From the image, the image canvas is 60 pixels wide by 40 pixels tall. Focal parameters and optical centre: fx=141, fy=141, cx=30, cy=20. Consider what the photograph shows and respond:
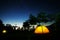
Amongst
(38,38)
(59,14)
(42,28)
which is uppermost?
(59,14)

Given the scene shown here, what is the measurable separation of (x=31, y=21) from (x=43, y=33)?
66.3ft

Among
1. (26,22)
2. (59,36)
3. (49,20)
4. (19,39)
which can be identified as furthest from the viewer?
(26,22)

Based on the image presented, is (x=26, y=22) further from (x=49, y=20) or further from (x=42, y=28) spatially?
(x=42, y=28)

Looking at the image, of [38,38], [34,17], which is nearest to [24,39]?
[38,38]

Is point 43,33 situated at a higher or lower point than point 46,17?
lower

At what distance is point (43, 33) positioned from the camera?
39.8ft

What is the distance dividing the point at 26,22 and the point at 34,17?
363 centimetres

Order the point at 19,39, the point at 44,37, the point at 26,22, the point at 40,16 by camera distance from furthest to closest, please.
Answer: the point at 26,22 → the point at 40,16 → the point at 19,39 → the point at 44,37

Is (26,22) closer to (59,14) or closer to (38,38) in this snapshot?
(59,14)

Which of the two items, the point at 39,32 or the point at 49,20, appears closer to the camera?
the point at 39,32

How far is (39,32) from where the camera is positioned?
40.9 feet

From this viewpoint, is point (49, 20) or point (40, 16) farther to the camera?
point (40, 16)

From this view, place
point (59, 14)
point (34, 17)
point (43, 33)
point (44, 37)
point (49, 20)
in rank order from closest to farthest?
point (44, 37), point (43, 33), point (59, 14), point (49, 20), point (34, 17)

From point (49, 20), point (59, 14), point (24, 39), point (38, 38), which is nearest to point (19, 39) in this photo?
point (24, 39)
